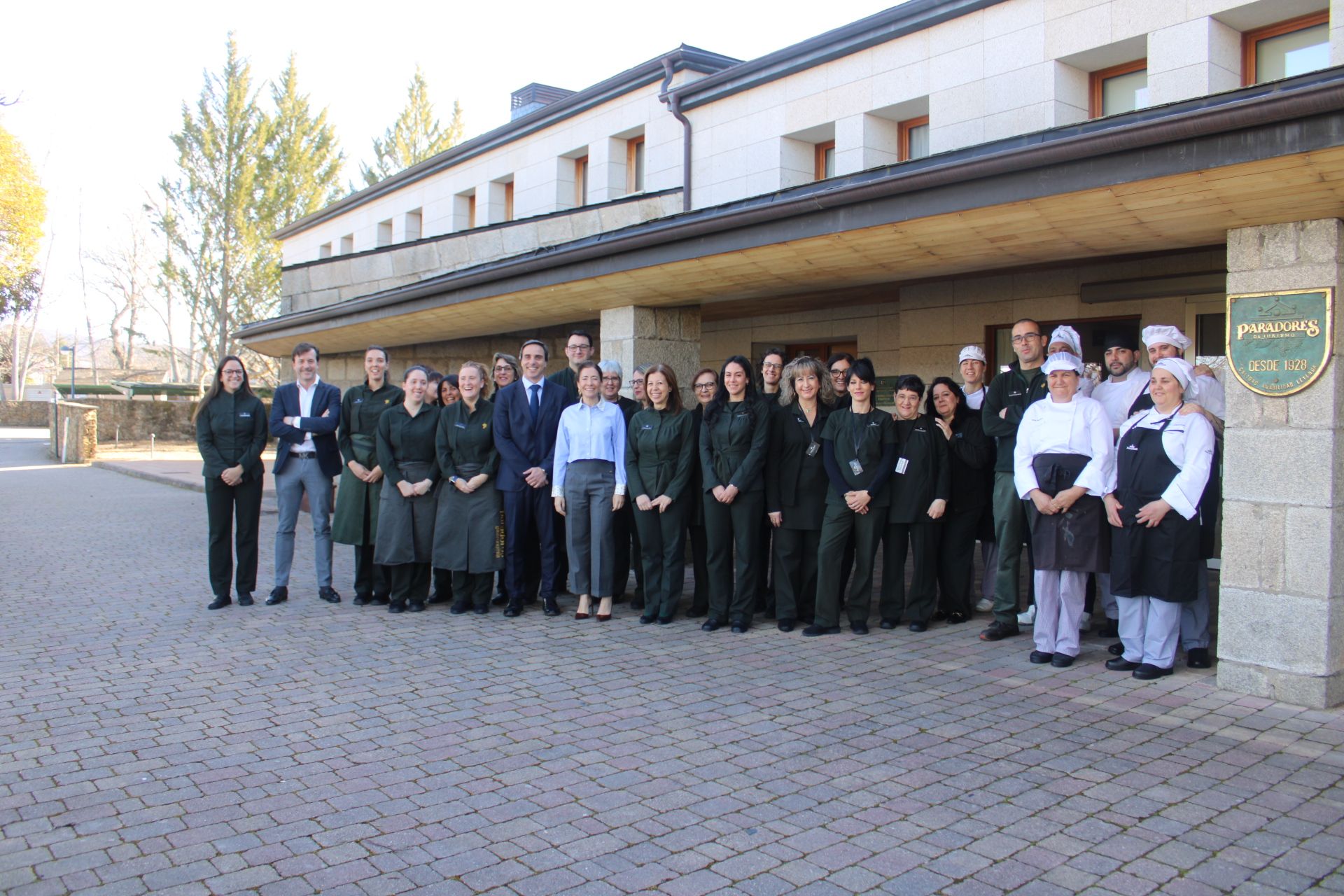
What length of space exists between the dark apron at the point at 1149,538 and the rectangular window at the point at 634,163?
1043 centimetres

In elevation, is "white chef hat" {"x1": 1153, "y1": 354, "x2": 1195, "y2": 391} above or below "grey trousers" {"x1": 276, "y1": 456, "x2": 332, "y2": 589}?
above

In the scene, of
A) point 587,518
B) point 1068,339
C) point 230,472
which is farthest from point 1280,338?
point 230,472

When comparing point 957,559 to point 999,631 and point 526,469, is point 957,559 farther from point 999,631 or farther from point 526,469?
point 526,469

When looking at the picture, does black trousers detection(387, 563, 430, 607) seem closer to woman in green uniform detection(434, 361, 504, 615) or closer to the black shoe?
woman in green uniform detection(434, 361, 504, 615)

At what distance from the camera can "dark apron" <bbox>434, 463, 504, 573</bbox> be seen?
774 centimetres

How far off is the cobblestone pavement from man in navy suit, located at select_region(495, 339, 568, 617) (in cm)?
71

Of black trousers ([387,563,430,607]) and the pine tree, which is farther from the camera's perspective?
the pine tree

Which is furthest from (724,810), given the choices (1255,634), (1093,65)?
(1093,65)

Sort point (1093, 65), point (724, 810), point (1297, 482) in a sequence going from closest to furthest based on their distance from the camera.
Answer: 1. point (724, 810)
2. point (1297, 482)
3. point (1093, 65)

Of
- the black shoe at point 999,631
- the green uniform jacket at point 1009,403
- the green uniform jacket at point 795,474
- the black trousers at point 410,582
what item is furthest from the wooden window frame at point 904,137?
the black trousers at point 410,582

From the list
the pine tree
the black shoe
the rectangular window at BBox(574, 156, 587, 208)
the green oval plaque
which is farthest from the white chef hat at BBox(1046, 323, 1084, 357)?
the pine tree

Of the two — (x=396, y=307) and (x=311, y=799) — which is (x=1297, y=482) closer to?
(x=311, y=799)

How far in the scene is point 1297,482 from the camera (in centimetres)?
543

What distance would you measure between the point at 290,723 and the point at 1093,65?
9.13 metres
